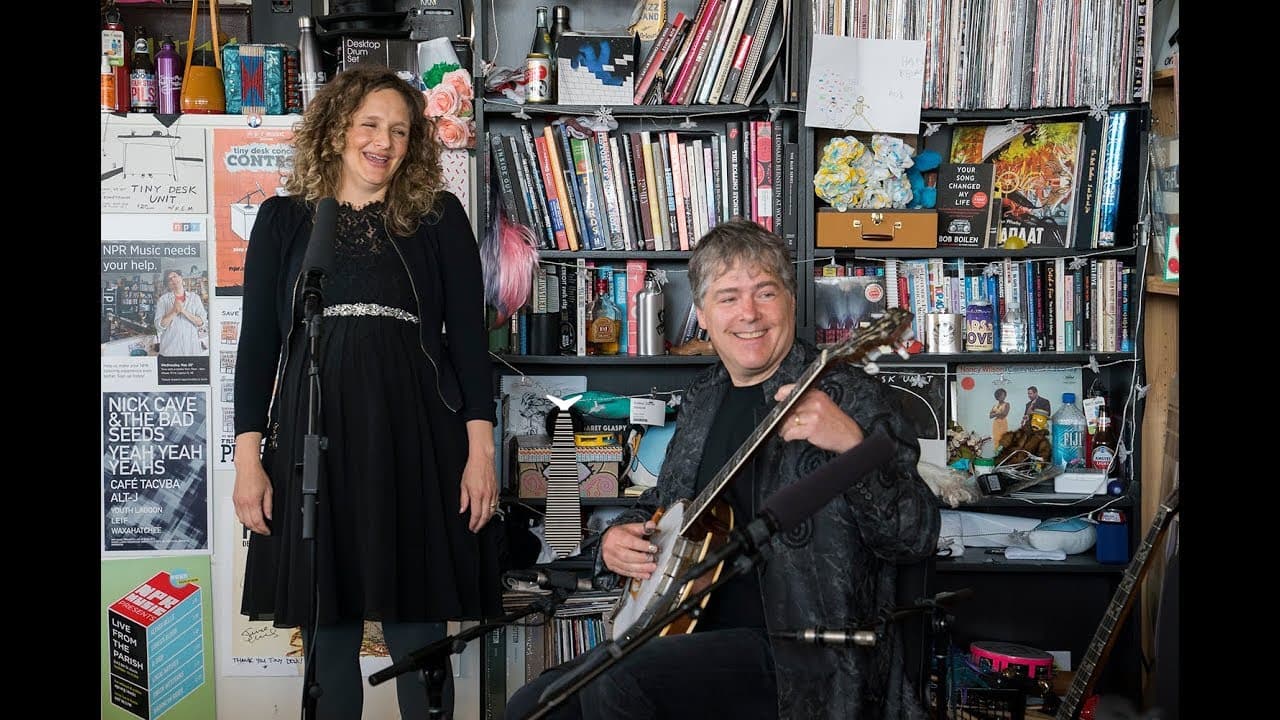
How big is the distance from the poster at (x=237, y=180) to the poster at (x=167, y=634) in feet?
2.63

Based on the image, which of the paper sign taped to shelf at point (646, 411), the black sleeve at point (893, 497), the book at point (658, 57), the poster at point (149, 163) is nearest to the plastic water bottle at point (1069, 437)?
the paper sign taped to shelf at point (646, 411)

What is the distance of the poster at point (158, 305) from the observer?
3098 millimetres

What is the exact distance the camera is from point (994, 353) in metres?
3.15

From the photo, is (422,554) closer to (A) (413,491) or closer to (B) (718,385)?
(A) (413,491)

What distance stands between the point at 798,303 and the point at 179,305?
1.74m

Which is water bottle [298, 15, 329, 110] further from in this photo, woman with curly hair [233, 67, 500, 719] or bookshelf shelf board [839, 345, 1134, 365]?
bookshelf shelf board [839, 345, 1134, 365]

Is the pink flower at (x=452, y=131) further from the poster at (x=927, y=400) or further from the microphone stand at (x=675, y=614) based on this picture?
the microphone stand at (x=675, y=614)

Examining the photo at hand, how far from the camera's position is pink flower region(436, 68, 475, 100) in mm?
3049

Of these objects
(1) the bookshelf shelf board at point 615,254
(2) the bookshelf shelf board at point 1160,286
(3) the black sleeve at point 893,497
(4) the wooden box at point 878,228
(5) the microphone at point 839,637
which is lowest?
(5) the microphone at point 839,637

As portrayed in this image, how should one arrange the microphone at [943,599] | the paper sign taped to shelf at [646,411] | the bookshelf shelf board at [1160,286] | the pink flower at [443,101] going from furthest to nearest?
the paper sign taped to shelf at [646,411] → the pink flower at [443,101] → the bookshelf shelf board at [1160,286] → the microphone at [943,599]

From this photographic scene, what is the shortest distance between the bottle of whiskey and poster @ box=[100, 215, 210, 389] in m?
1.08

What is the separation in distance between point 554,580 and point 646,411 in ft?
5.12

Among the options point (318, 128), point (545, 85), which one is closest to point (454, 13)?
point (545, 85)

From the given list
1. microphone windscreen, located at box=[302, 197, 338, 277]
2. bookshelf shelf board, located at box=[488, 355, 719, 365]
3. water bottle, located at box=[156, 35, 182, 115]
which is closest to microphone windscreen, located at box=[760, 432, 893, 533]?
microphone windscreen, located at box=[302, 197, 338, 277]
